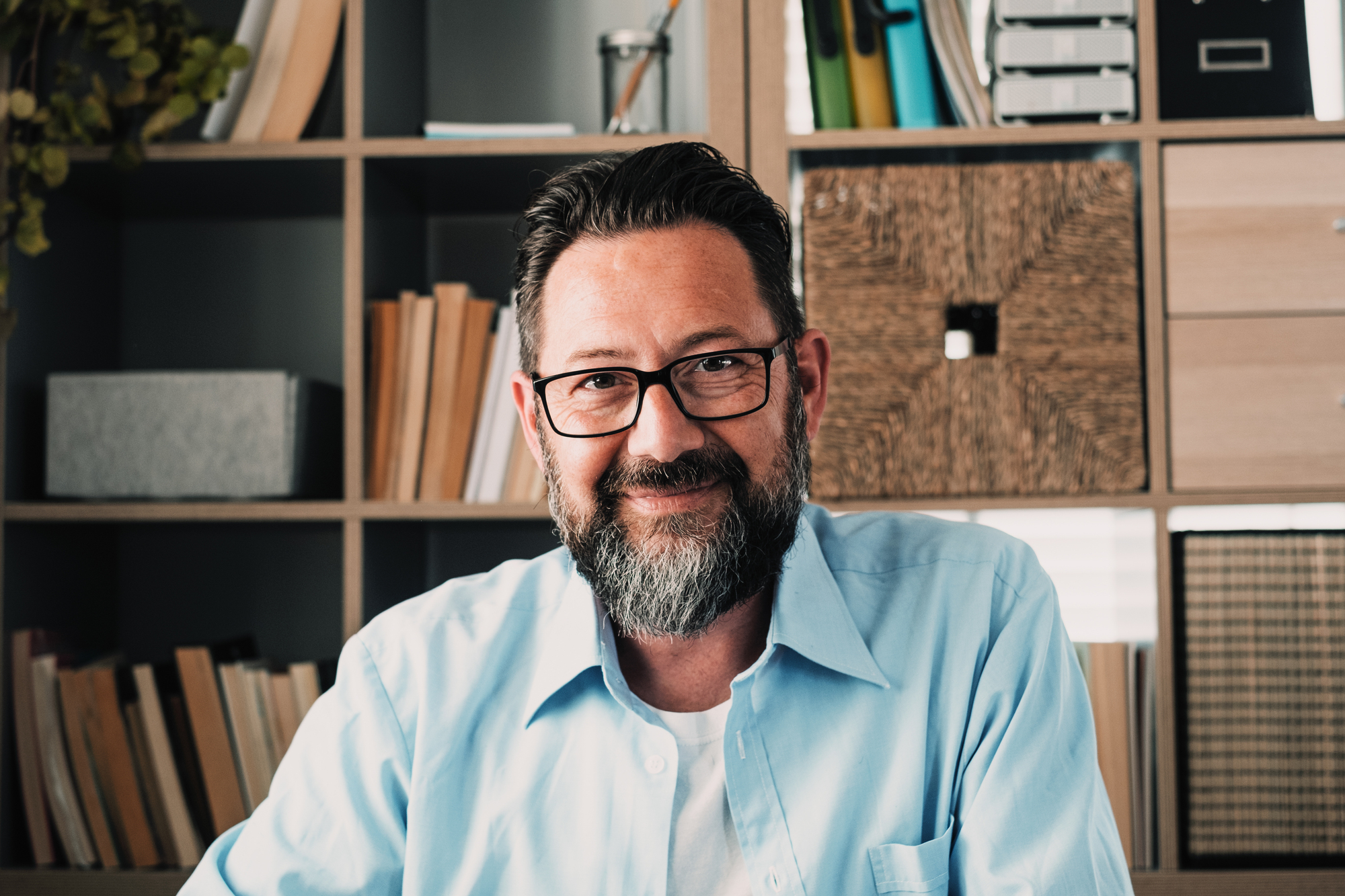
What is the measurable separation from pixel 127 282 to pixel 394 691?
123 centimetres

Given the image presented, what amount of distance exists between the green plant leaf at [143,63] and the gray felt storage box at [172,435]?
45 centimetres

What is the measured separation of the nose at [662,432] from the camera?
2.97 ft

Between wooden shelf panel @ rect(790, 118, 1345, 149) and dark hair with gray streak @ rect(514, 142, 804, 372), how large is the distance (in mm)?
395

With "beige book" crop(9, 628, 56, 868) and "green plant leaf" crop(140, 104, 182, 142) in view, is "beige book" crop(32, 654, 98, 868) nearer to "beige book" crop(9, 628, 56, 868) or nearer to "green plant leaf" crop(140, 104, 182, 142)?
"beige book" crop(9, 628, 56, 868)

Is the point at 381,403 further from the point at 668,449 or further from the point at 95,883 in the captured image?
the point at 95,883

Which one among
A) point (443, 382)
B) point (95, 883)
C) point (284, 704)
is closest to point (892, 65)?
point (443, 382)

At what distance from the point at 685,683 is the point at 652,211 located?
49cm

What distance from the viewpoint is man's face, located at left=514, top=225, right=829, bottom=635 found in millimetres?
924

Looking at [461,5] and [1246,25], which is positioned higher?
[461,5]

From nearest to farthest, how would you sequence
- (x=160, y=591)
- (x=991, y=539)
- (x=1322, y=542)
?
1. (x=991, y=539)
2. (x=1322, y=542)
3. (x=160, y=591)

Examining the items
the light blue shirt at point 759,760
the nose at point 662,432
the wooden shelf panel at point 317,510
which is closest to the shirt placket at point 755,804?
the light blue shirt at point 759,760

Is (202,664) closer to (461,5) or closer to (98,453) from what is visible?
(98,453)

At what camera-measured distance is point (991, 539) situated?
3.31ft

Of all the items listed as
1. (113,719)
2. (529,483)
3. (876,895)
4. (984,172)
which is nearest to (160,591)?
(113,719)
